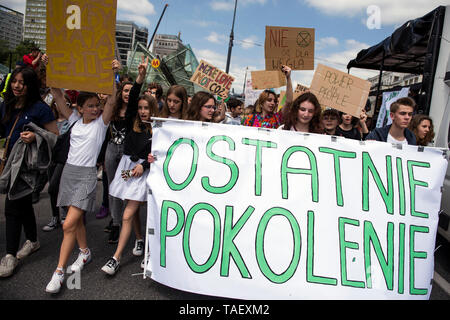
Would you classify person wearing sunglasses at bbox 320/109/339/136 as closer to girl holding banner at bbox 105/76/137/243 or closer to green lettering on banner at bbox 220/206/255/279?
green lettering on banner at bbox 220/206/255/279

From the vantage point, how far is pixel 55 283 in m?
2.45

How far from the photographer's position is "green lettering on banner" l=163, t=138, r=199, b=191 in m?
2.44

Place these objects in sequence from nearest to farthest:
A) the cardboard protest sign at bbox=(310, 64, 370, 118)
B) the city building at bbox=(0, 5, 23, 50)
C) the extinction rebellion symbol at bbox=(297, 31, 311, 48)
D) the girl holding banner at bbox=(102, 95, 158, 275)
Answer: the girl holding banner at bbox=(102, 95, 158, 275) < the cardboard protest sign at bbox=(310, 64, 370, 118) < the extinction rebellion symbol at bbox=(297, 31, 311, 48) < the city building at bbox=(0, 5, 23, 50)

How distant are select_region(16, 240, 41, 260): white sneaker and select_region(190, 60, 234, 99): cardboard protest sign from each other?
3519mm

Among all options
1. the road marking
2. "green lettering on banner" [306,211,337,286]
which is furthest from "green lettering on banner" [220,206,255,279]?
the road marking

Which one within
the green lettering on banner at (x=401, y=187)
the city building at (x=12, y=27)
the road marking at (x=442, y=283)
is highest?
the city building at (x=12, y=27)

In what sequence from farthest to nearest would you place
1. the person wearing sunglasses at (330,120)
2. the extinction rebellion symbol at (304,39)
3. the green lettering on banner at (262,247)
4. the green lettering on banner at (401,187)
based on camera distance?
the extinction rebellion symbol at (304,39) → the person wearing sunglasses at (330,120) → the green lettering on banner at (401,187) → the green lettering on banner at (262,247)

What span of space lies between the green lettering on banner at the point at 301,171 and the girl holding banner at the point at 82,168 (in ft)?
5.27

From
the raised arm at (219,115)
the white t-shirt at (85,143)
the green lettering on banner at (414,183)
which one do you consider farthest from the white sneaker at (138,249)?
the green lettering on banner at (414,183)

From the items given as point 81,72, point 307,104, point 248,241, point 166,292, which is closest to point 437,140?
point 307,104

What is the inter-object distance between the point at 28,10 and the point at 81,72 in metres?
145

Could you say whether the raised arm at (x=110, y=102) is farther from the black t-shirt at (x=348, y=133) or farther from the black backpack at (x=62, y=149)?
the black t-shirt at (x=348, y=133)

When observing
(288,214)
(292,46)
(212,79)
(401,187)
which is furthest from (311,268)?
(212,79)

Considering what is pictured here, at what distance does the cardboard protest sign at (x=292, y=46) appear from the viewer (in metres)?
4.04
